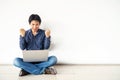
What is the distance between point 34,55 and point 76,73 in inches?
25.1

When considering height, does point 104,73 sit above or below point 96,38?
below

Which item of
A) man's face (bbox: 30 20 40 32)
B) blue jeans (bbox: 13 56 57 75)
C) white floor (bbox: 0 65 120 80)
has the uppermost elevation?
man's face (bbox: 30 20 40 32)

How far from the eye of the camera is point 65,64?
362 cm

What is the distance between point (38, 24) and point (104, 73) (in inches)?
44.5

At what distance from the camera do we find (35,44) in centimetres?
329

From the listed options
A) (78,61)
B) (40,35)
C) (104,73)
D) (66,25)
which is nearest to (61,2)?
(66,25)

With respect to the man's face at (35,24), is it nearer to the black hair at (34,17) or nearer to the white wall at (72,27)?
the black hair at (34,17)

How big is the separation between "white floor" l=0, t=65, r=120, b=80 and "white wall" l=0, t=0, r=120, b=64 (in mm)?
169

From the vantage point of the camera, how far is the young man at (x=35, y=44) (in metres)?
3.04

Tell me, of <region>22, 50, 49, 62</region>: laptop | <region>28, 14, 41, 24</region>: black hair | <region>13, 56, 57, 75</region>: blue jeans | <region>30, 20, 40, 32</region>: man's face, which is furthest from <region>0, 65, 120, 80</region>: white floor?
<region>28, 14, 41, 24</region>: black hair

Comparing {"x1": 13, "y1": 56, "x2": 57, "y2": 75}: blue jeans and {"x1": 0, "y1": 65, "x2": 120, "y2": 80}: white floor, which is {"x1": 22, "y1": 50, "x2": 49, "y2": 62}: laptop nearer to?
{"x1": 13, "y1": 56, "x2": 57, "y2": 75}: blue jeans

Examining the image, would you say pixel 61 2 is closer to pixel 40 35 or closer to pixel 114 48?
pixel 40 35

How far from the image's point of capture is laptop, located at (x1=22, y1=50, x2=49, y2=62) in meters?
2.86

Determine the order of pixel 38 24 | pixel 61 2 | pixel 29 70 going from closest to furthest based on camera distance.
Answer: pixel 29 70 < pixel 38 24 < pixel 61 2
